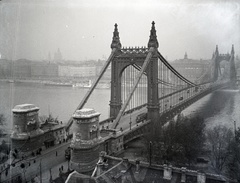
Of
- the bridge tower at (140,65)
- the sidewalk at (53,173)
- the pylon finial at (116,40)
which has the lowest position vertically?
the sidewalk at (53,173)

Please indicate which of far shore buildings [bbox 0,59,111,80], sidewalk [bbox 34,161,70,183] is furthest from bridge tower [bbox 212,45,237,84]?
sidewalk [bbox 34,161,70,183]

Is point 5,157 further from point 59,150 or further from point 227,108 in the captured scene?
Result: point 227,108

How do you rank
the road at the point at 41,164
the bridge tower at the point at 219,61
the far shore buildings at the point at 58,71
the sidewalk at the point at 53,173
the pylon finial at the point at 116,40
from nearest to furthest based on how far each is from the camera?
the sidewalk at the point at 53,173 < the road at the point at 41,164 < the pylon finial at the point at 116,40 < the bridge tower at the point at 219,61 < the far shore buildings at the point at 58,71

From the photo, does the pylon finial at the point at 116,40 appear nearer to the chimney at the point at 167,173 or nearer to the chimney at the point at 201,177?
the chimney at the point at 167,173

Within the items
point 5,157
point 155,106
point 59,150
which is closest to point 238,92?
point 155,106

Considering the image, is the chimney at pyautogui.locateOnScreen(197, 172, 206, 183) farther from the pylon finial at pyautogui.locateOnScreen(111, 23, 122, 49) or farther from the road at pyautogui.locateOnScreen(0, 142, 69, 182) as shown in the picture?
the pylon finial at pyautogui.locateOnScreen(111, 23, 122, 49)

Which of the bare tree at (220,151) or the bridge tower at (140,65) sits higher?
the bridge tower at (140,65)

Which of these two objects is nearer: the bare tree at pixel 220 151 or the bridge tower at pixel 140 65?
the bare tree at pixel 220 151

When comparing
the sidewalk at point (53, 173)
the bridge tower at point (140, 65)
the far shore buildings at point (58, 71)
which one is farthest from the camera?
the far shore buildings at point (58, 71)

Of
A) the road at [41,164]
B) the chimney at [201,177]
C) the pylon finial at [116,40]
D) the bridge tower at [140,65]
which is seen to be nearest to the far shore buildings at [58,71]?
the pylon finial at [116,40]

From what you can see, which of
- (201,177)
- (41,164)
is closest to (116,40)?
(41,164)
